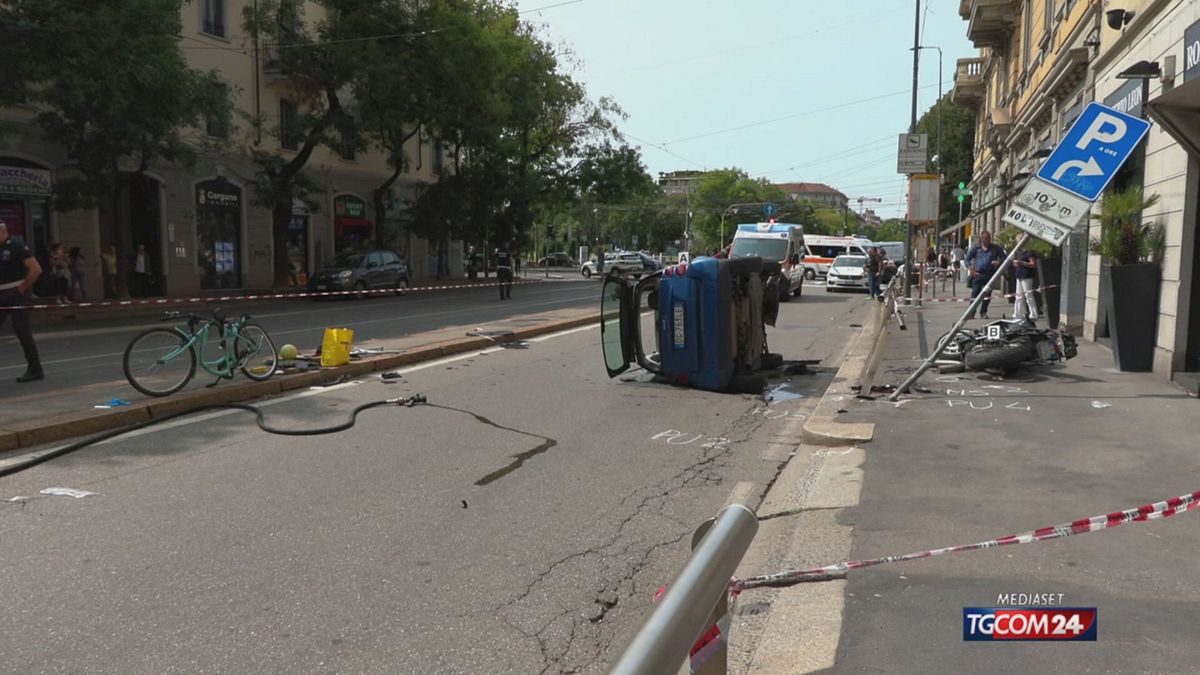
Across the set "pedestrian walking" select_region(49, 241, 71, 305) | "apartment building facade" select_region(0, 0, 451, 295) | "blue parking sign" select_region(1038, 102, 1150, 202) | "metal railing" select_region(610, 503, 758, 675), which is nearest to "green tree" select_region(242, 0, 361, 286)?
"apartment building facade" select_region(0, 0, 451, 295)

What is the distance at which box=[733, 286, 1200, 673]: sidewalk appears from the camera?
11.3ft

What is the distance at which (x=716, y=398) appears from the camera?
33.0 ft

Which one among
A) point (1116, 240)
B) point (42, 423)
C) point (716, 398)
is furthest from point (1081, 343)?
point (42, 423)

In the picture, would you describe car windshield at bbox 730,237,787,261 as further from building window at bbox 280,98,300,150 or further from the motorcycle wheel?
the motorcycle wheel

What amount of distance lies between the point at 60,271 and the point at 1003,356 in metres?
22.3

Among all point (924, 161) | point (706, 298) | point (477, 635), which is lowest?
point (477, 635)

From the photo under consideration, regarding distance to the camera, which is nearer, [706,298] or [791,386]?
[706,298]

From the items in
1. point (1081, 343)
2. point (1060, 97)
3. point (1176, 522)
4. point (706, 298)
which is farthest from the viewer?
point (1060, 97)

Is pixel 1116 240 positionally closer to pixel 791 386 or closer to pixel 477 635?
pixel 791 386

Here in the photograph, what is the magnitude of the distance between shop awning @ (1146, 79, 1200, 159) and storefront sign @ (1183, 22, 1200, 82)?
10.6 inches

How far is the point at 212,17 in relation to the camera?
29.7 metres

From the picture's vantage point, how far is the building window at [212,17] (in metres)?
29.2

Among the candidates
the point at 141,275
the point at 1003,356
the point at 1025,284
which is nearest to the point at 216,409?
the point at 1003,356

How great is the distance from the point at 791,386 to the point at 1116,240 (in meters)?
4.06
